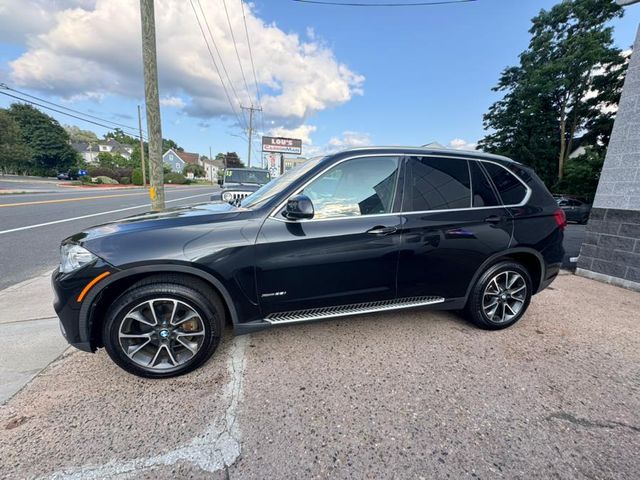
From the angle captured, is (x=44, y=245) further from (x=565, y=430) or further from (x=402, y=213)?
(x=565, y=430)

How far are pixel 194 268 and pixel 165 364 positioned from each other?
32.0 inches

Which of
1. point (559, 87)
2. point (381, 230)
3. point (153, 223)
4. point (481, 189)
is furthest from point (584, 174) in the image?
point (153, 223)

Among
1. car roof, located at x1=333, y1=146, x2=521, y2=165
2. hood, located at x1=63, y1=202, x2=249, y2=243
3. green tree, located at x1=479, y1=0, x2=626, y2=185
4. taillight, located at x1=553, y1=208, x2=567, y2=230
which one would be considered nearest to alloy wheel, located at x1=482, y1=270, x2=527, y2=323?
taillight, located at x1=553, y1=208, x2=567, y2=230

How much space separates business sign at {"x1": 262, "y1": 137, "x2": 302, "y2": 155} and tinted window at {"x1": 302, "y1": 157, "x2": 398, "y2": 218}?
4328 cm

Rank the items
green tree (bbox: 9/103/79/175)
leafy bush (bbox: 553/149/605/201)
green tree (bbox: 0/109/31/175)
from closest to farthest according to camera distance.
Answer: leafy bush (bbox: 553/149/605/201)
green tree (bbox: 0/109/31/175)
green tree (bbox: 9/103/79/175)

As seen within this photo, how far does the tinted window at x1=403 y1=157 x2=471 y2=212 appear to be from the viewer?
2.67m

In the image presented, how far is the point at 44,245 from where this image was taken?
6594 mm

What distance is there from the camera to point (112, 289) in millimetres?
2189

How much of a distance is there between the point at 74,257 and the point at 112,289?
1.11ft

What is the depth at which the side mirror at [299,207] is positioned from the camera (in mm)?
2217

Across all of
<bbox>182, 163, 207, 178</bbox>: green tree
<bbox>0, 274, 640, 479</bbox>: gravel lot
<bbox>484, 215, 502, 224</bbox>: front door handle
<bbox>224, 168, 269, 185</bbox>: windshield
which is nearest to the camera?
<bbox>0, 274, 640, 479</bbox>: gravel lot

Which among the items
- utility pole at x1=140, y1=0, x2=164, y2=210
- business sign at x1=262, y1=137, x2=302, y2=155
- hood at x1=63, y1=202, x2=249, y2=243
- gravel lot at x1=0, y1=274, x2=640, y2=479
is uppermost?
business sign at x1=262, y1=137, x2=302, y2=155

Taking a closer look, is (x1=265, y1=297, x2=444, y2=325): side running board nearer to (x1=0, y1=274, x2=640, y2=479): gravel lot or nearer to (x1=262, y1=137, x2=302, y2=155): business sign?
(x1=0, y1=274, x2=640, y2=479): gravel lot

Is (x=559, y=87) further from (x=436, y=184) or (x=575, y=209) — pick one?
(x=436, y=184)
